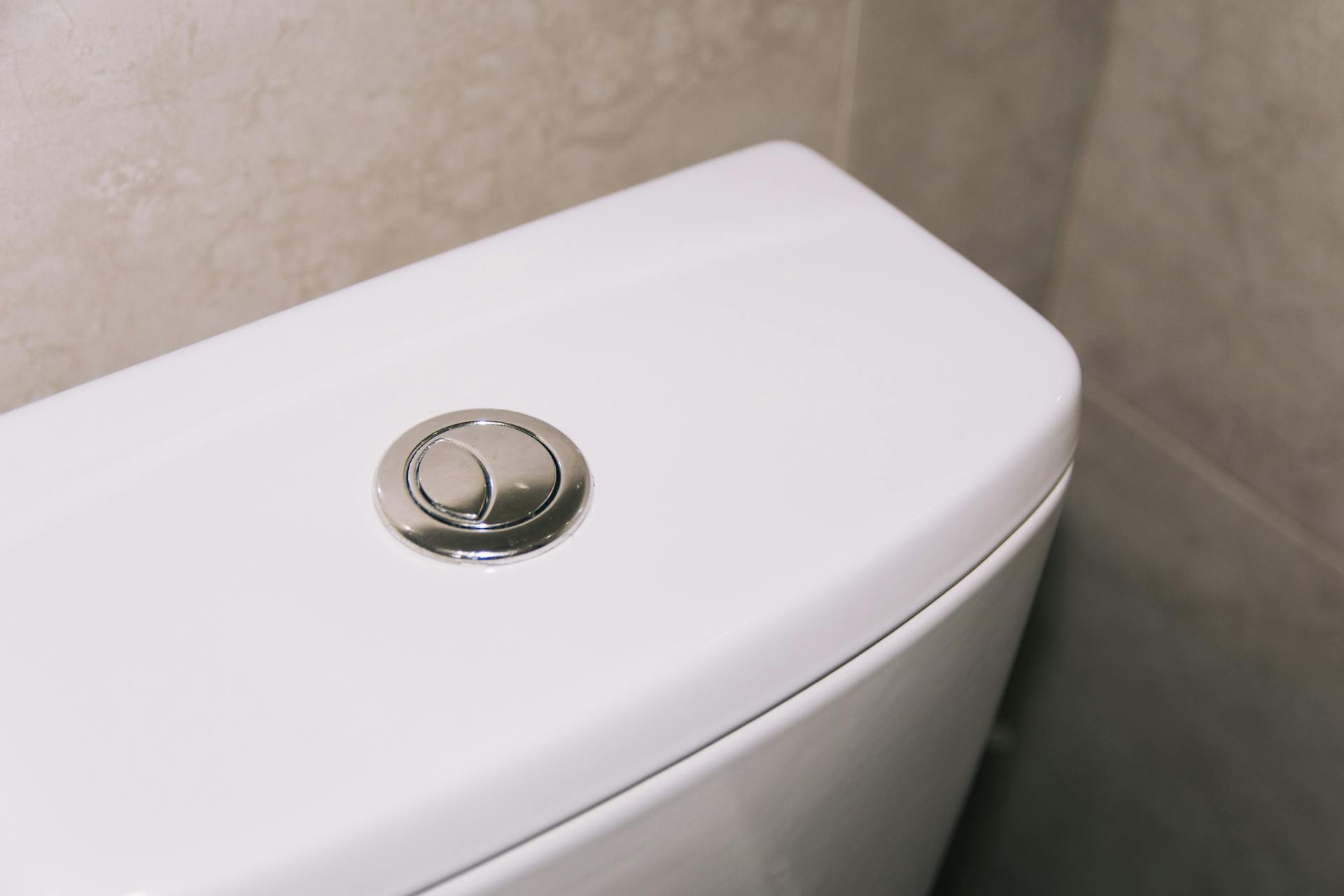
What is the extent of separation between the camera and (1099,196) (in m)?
0.66

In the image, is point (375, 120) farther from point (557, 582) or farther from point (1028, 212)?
point (1028, 212)

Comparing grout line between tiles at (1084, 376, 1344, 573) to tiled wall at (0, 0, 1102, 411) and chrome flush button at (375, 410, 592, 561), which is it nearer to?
tiled wall at (0, 0, 1102, 411)

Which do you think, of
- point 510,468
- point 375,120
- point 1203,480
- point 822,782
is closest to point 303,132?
point 375,120

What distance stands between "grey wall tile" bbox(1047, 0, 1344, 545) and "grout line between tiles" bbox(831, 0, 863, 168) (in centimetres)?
16

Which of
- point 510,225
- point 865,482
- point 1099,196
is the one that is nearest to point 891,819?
point 865,482

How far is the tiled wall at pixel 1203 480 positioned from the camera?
562mm

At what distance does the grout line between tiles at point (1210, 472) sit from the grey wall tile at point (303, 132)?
29 centimetres

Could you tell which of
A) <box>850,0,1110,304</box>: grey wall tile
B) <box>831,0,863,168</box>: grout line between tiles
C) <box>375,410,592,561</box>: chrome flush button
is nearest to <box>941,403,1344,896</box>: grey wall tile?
<box>850,0,1110,304</box>: grey wall tile

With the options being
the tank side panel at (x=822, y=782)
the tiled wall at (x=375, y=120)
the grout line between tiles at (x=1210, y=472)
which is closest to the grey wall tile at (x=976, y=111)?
the tiled wall at (x=375, y=120)

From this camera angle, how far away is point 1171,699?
73cm

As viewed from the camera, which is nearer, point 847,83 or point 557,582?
point 557,582

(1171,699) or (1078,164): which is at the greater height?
(1078,164)

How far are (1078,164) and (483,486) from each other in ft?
1.52

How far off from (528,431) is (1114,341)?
458 mm
